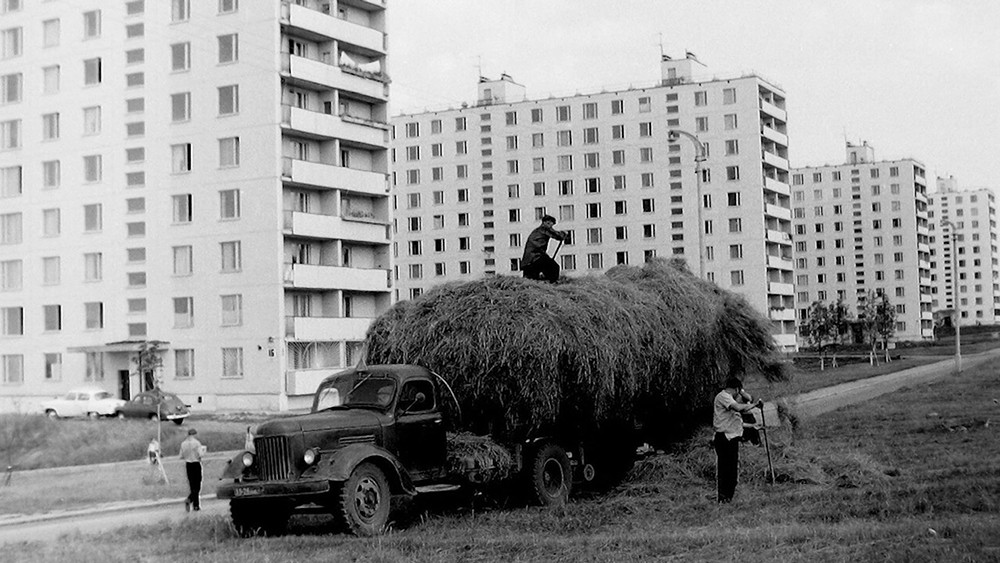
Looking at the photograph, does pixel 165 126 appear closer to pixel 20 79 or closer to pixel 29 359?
pixel 20 79

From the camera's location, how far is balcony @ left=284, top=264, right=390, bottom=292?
59062mm

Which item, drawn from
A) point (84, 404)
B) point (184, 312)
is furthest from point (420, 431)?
point (184, 312)

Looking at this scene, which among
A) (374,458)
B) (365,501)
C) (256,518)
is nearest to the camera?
(365,501)

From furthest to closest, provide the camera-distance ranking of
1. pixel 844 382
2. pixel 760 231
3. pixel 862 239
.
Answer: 1. pixel 862 239
2. pixel 760 231
3. pixel 844 382

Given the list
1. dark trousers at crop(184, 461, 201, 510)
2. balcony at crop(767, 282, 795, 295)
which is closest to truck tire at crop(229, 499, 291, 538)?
dark trousers at crop(184, 461, 201, 510)

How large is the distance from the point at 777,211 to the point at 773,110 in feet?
30.6

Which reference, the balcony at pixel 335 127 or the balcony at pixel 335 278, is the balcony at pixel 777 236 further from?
the balcony at pixel 335 278

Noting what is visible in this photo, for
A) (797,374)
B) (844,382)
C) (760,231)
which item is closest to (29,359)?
(844,382)

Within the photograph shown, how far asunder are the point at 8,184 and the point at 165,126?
11.2 metres

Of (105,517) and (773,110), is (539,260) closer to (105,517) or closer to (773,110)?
(105,517)

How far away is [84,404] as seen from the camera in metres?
56.2

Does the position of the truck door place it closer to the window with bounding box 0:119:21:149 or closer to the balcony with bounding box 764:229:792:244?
the window with bounding box 0:119:21:149

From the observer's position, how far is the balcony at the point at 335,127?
5997cm

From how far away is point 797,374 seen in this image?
71.1 feet
